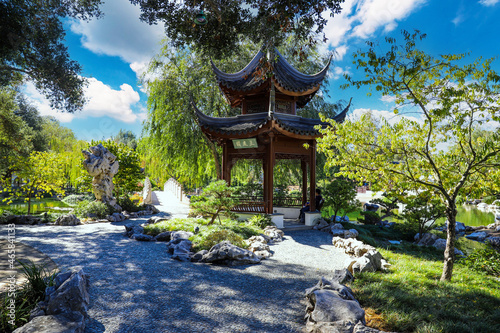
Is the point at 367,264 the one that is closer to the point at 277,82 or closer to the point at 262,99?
the point at 277,82

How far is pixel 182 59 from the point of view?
43.2 ft

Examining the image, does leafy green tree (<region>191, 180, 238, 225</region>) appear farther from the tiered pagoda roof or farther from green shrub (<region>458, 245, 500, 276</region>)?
green shrub (<region>458, 245, 500, 276</region>)

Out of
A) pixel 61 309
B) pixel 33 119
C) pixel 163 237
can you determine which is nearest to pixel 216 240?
pixel 163 237

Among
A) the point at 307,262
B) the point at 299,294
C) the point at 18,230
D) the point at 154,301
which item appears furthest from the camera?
the point at 18,230

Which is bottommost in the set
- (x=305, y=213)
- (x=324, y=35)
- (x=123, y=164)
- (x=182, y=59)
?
(x=305, y=213)

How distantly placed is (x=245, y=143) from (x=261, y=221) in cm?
283

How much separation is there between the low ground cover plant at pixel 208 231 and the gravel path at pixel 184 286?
787mm

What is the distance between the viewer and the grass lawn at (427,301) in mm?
2818

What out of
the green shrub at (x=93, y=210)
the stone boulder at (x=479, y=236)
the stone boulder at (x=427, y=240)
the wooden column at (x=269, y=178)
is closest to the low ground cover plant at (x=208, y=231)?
the wooden column at (x=269, y=178)

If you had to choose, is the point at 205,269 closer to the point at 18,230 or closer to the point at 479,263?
the point at 479,263

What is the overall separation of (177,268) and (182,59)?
11.2 metres

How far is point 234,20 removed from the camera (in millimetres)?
5703

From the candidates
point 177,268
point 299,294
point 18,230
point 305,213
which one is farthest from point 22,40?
point 305,213

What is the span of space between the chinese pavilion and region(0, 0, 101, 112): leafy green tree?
4121 millimetres
